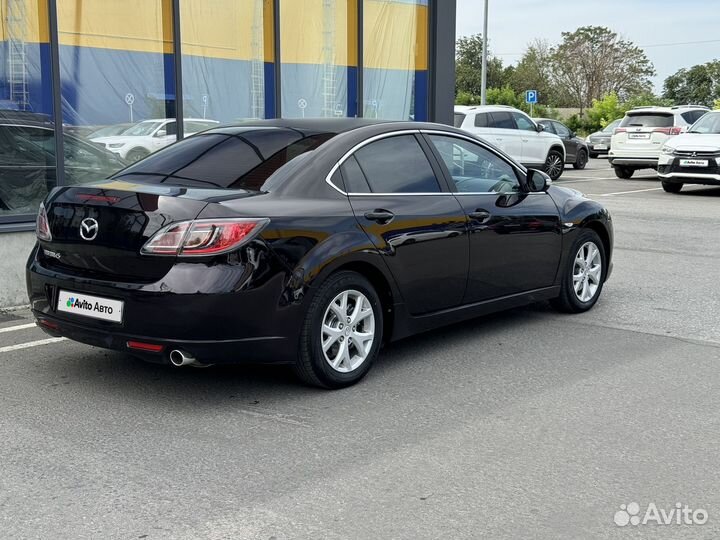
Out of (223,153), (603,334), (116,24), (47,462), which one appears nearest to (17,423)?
(47,462)

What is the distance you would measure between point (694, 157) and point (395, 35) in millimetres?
9212

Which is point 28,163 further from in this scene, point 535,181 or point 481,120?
point 481,120

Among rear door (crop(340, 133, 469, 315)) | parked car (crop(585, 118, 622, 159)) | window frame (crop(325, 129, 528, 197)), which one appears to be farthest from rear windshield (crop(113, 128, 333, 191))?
parked car (crop(585, 118, 622, 159))

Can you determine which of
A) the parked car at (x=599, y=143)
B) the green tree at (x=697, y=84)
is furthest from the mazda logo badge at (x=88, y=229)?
the green tree at (x=697, y=84)

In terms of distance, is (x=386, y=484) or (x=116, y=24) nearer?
(x=386, y=484)

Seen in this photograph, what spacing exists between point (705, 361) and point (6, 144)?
615cm

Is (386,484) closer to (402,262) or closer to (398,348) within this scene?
(402,262)

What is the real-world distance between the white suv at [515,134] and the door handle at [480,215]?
1453cm

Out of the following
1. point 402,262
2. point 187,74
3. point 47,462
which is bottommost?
point 47,462

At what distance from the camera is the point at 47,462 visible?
4207mm

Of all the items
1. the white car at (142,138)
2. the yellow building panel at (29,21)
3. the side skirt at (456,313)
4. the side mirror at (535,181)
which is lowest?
the side skirt at (456,313)

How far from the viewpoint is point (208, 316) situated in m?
4.73

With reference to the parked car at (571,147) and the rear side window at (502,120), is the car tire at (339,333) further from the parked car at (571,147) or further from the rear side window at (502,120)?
the parked car at (571,147)

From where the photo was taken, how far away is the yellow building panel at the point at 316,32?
10.9 metres
